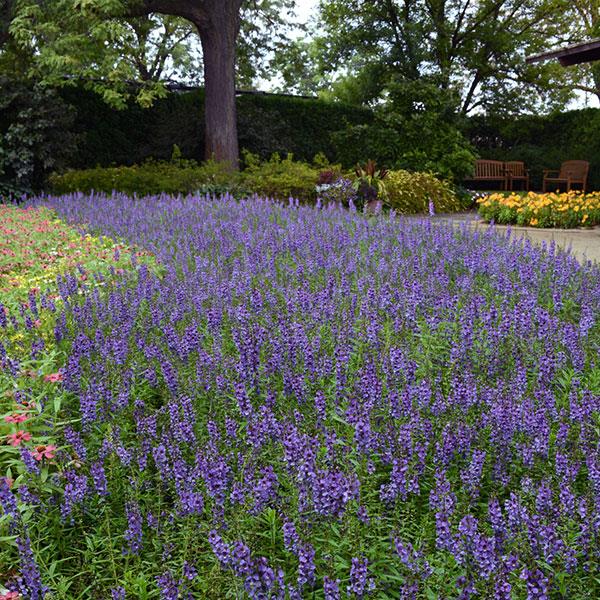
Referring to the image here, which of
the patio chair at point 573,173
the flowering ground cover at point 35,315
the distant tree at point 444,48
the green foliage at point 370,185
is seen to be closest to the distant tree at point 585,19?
the distant tree at point 444,48

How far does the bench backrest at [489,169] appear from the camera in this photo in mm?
24766

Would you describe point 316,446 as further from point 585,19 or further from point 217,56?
point 585,19

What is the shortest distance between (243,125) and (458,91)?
9666mm

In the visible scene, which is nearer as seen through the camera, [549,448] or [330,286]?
[549,448]

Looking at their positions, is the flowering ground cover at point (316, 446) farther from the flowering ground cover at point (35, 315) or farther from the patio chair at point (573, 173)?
the patio chair at point (573, 173)

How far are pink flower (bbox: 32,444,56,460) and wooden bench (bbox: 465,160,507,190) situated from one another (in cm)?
2289

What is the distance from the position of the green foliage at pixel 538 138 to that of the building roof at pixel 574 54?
7.91m

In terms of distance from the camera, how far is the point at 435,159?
22.3 meters

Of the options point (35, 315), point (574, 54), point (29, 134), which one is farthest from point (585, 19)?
point (35, 315)

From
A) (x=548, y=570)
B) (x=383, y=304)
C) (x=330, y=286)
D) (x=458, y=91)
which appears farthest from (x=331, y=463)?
(x=458, y=91)

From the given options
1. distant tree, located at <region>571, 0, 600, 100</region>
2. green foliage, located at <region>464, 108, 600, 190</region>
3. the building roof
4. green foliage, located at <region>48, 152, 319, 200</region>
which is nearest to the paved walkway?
the building roof

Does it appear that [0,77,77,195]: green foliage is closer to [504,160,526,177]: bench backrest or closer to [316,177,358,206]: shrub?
[316,177,358,206]: shrub

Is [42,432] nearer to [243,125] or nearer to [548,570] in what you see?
[548,570]

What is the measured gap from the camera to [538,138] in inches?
1069
